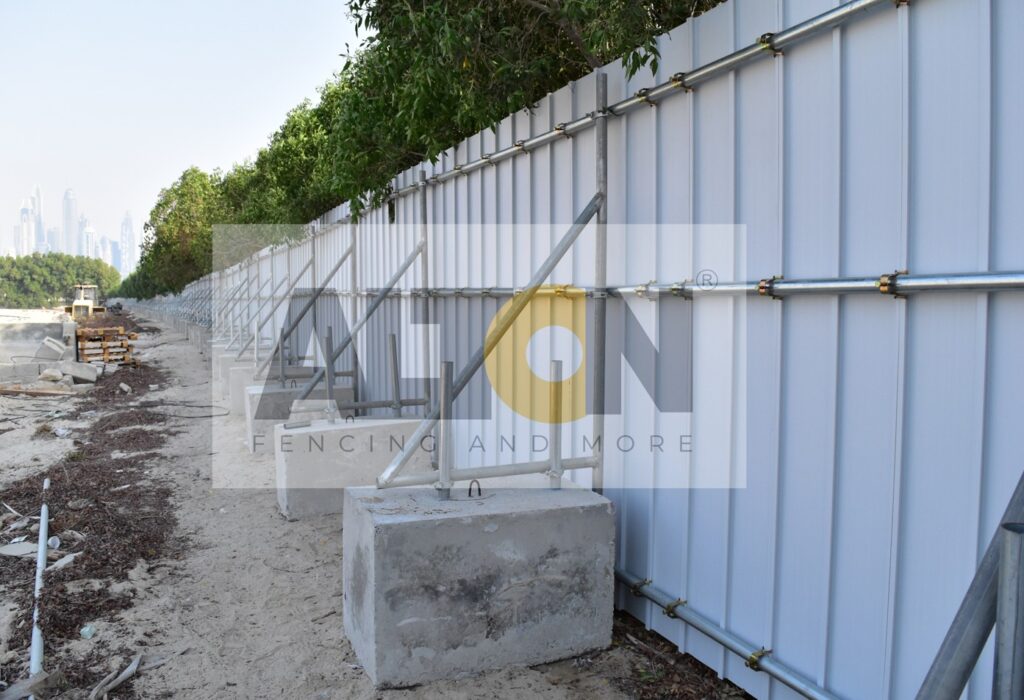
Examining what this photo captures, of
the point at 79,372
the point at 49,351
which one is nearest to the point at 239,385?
the point at 79,372

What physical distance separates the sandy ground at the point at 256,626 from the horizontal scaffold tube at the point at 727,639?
0.31m

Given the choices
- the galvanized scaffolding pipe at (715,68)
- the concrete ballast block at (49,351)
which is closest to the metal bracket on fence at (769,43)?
the galvanized scaffolding pipe at (715,68)

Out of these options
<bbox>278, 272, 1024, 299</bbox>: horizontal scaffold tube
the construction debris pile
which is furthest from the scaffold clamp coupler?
the construction debris pile

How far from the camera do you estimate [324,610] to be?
4.59 metres

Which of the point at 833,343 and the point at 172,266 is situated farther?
the point at 172,266

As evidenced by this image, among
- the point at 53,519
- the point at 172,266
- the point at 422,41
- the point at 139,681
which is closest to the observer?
the point at 139,681

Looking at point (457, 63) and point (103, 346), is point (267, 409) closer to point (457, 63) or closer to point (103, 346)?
point (457, 63)

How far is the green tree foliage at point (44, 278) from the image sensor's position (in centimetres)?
11681

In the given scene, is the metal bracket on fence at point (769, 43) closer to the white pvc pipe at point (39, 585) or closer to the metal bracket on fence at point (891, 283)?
the metal bracket on fence at point (891, 283)

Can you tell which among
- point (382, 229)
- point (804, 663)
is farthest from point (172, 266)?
point (804, 663)

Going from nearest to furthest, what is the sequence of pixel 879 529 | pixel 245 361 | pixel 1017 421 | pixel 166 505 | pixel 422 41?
pixel 1017 421
pixel 879 529
pixel 422 41
pixel 166 505
pixel 245 361

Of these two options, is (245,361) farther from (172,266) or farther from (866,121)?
(172,266)

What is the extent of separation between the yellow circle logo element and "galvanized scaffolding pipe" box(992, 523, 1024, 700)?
9.32 ft

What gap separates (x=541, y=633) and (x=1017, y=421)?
2325 mm
